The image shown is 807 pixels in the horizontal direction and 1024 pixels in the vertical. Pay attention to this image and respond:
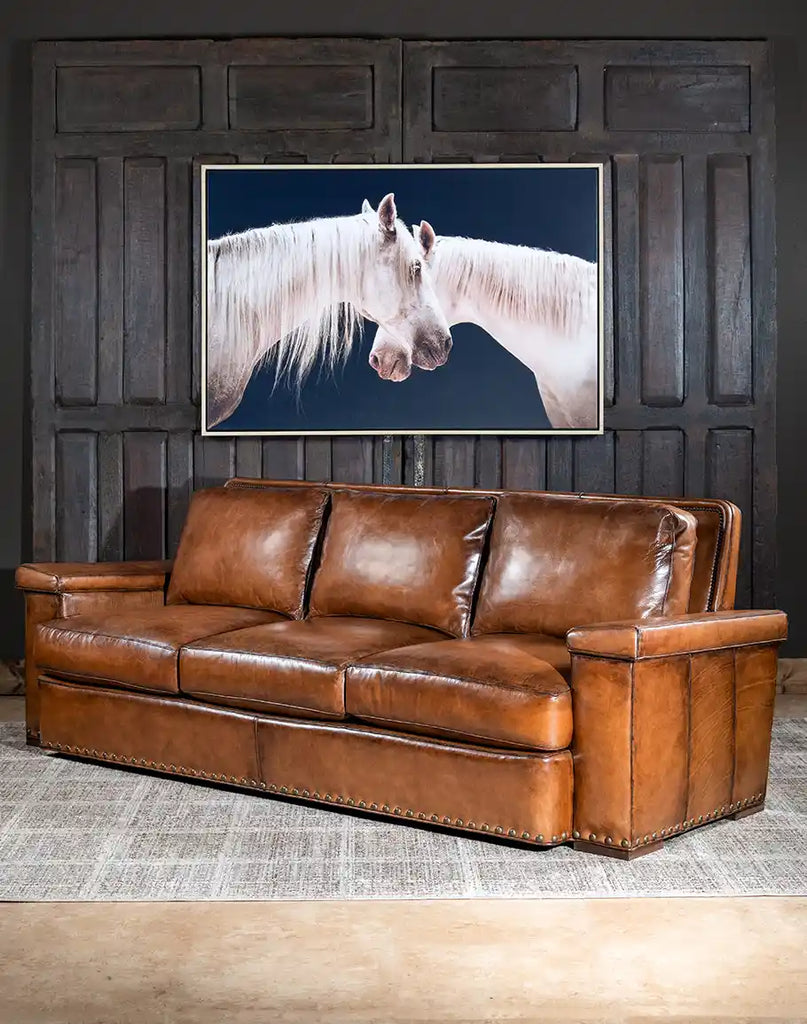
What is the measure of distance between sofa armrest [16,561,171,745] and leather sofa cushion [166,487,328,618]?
0.52 ft

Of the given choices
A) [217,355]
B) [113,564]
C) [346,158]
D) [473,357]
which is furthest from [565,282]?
[113,564]

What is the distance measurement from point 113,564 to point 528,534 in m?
1.58

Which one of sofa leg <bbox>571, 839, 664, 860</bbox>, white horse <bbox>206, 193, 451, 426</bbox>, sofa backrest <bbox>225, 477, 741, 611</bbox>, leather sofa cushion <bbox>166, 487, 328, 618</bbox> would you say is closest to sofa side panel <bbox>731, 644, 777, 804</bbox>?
sofa backrest <bbox>225, 477, 741, 611</bbox>

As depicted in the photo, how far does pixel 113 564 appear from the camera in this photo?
4.64 m

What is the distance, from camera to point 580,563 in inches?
148

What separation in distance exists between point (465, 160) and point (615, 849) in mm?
3077

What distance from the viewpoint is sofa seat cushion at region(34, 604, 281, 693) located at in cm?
399

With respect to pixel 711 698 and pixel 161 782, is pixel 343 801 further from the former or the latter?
pixel 711 698

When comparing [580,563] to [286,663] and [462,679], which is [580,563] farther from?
[286,663]

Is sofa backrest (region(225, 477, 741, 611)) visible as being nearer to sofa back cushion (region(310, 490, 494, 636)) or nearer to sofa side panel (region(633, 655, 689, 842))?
sofa side panel (region(633, 655, 689, 842))

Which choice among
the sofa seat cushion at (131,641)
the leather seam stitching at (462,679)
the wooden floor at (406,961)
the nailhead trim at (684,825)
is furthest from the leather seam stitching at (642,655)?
the sofa seat cushion at (131,641)

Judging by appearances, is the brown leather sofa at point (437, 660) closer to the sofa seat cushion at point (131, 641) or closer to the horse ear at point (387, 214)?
the sofa seat cushion at point (131, 641)

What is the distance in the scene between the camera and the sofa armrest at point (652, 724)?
3.21m

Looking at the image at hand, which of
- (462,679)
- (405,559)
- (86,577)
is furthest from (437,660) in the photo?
(86,577)
